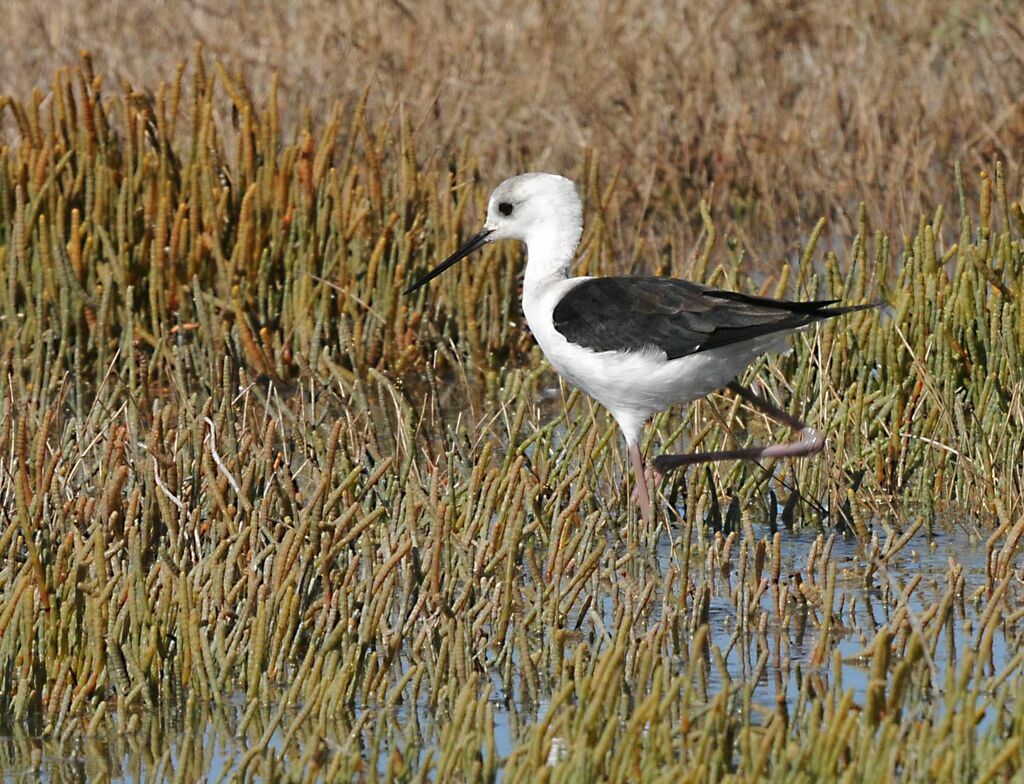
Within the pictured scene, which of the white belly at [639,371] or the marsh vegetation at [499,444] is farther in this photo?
the white belly at [639,371]

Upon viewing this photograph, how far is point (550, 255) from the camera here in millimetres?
5320

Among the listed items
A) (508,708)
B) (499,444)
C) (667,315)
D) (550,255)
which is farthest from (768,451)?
(508,708)

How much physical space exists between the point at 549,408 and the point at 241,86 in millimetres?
1670

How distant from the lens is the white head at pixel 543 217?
5324 millimetres

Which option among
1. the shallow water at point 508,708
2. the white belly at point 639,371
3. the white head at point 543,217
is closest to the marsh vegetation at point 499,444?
the shallow water at point 508,708

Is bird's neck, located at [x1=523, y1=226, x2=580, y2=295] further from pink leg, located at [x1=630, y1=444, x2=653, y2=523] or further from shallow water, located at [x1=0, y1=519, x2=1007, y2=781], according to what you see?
shallow water, located at [x1=0, y1=519, x2=1007, y2=781]

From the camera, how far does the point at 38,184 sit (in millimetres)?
6754

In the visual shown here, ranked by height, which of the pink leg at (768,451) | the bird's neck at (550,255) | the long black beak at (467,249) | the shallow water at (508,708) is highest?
the long black beak at (467,249)

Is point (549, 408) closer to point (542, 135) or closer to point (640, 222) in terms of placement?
point (640, 222)

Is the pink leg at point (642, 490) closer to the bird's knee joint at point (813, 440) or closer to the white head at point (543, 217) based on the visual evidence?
the bird's knee joint at point (813, 440)

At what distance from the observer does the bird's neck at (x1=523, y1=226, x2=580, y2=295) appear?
209 inches

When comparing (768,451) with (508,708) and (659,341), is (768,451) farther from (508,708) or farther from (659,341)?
(508,708)

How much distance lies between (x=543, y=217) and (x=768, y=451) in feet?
3.39

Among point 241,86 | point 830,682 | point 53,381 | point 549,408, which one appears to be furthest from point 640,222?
point 830,682
